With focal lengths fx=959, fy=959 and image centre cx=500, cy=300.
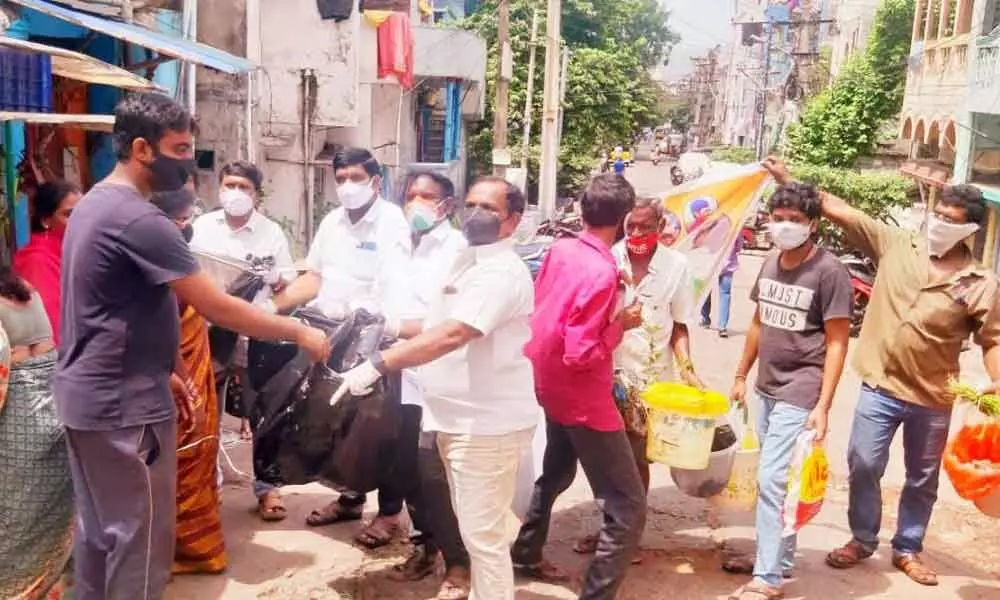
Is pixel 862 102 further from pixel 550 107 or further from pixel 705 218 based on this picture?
pixel 705 218

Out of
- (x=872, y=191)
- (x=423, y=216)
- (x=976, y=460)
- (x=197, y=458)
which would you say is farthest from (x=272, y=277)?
(x=872, y=191)

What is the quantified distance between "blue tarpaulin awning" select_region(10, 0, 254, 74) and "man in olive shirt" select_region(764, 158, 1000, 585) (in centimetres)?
404

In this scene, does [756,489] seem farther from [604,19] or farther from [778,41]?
[778,41]

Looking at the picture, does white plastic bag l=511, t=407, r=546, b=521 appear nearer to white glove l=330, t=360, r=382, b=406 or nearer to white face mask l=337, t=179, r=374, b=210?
white glove l=330, t=360, r=382, b=406

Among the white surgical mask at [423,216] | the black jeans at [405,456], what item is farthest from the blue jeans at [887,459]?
the white surgical mask at [423,216]

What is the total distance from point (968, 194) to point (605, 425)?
195cm

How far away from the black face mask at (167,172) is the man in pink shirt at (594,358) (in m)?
1.44

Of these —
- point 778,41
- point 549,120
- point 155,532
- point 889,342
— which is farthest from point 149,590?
point 778,41

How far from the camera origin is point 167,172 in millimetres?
3002

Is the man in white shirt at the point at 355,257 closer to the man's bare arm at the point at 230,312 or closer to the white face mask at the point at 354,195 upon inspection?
the white face mask at the point at 354,195

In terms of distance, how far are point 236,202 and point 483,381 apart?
2124mm

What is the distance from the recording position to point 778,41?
1997 inches

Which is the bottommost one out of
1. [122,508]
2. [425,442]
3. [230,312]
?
[122,508]

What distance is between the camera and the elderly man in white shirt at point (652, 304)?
4504mm
